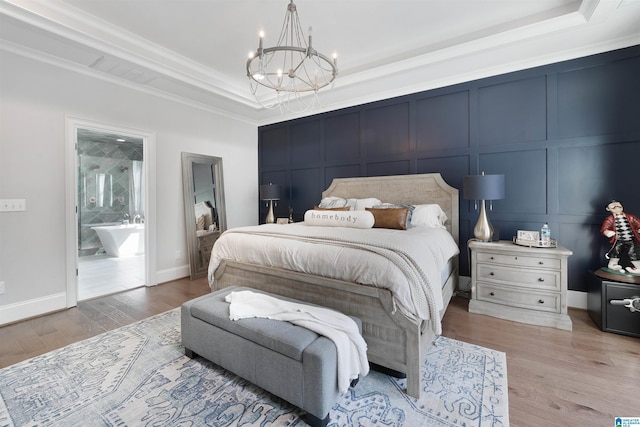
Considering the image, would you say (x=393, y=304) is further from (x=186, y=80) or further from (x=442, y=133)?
(x=186, y=80)

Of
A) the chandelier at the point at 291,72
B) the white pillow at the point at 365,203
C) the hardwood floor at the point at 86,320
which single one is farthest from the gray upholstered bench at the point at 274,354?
the white pillow at the point at 365,203

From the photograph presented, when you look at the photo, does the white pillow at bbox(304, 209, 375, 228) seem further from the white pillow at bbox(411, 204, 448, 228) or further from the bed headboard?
the bed headboard

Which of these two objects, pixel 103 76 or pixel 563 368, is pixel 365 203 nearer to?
pixel 563 368

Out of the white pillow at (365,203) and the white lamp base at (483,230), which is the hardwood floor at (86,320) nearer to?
the white pillow at (365,203)

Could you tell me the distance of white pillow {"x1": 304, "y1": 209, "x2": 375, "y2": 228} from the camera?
2.82 metres

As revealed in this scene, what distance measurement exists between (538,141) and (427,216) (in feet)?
4.72

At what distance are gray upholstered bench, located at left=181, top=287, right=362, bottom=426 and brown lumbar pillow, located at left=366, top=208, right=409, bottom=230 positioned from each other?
1.39m

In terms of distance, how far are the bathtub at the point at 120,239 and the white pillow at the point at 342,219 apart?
496cm

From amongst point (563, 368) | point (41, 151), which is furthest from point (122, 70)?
point (563, 368)

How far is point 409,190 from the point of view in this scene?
12.3ft

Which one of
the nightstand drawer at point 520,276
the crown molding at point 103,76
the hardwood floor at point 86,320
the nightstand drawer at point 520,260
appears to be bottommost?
the hardwood floor at point 86,320

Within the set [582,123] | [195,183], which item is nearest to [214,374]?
[195,183]

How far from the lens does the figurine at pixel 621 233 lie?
97.8 inches

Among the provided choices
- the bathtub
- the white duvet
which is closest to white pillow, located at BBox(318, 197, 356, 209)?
the white duvet
